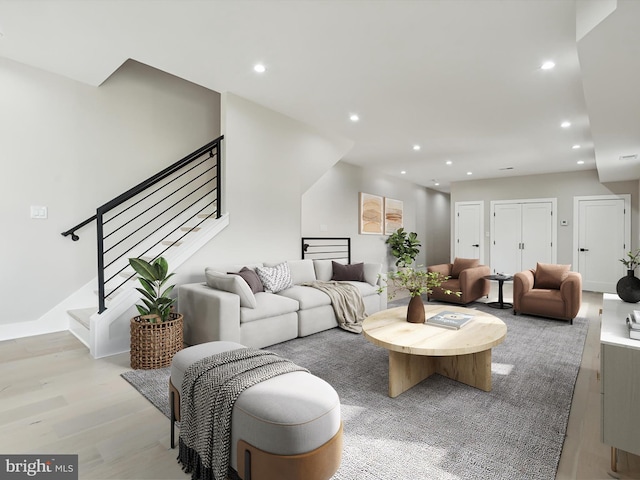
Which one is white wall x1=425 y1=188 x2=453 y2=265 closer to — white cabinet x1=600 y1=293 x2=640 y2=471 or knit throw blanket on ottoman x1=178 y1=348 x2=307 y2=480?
white cabinet x1=600 y1=293 x2=640 y2=471

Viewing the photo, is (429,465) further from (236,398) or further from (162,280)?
(162,280)

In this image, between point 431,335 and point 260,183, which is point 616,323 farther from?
point 260,183

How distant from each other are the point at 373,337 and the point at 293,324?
1436mm

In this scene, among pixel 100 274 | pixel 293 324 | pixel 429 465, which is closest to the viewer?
pixel 429 465

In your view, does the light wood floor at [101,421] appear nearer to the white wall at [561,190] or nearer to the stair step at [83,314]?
the stair step at [83,314]

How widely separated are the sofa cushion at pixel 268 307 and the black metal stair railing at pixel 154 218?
4.23 ft

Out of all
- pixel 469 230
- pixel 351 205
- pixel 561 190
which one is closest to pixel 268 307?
pixel 351 205

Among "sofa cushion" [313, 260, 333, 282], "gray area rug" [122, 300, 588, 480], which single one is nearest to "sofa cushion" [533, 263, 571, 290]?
"gray area rug" [122, 300, 588, 480]

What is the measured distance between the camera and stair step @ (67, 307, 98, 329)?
133 inches

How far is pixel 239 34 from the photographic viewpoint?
2871mm

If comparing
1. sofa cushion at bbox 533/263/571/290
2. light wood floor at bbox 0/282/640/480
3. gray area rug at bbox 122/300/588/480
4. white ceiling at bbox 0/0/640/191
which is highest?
white ceiling at bbox 0/0/640/191

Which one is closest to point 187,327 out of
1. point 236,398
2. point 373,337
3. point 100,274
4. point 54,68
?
point 100,274

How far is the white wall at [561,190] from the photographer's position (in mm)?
7160

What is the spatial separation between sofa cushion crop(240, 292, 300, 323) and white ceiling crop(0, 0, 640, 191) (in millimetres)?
2348
